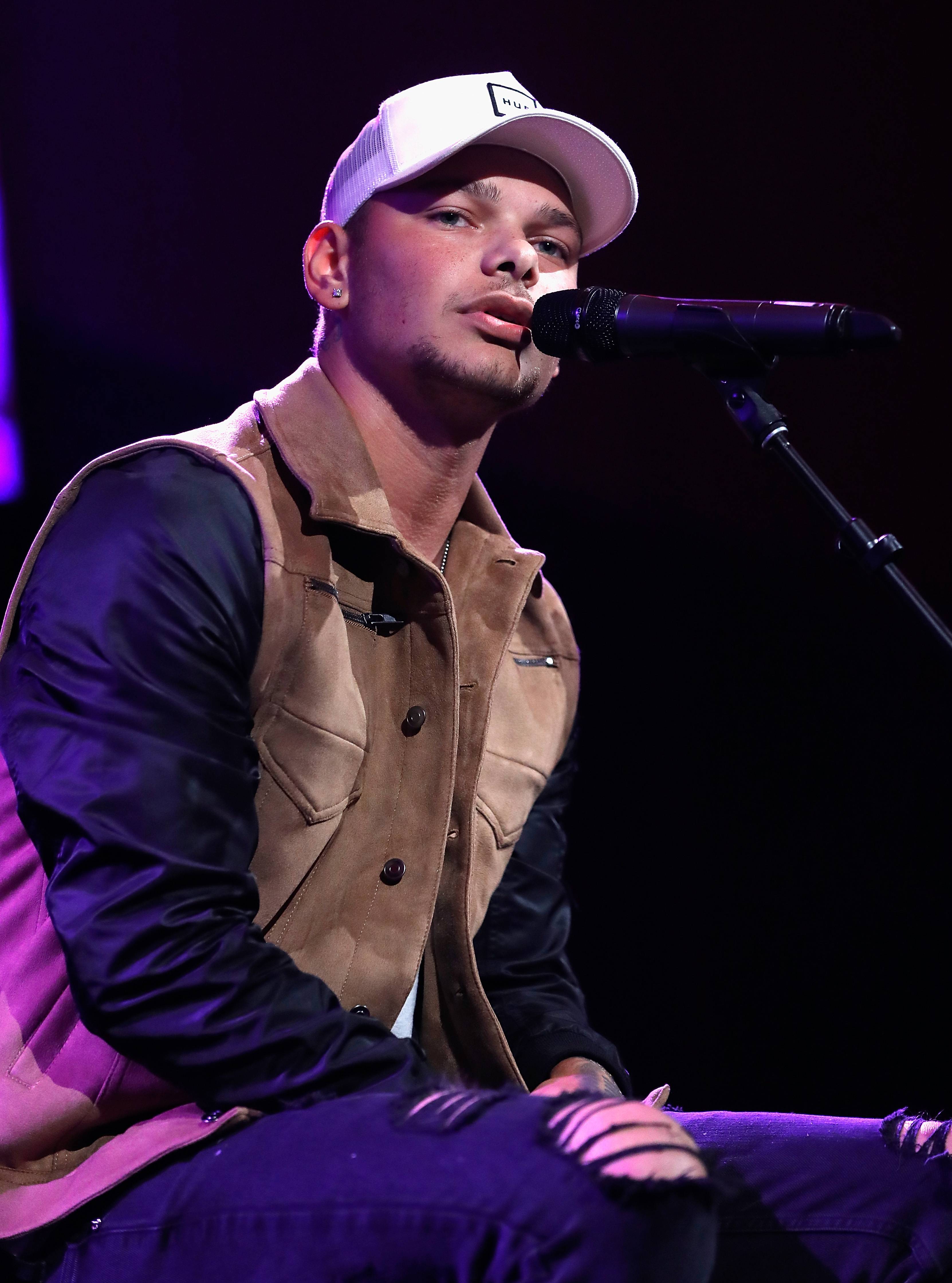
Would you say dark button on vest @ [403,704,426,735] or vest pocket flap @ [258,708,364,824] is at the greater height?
vest pocket flap @ [258,708,364,824]

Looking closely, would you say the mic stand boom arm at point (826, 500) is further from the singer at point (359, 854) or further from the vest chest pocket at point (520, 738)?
the vest chest pocket at point (520, 738)

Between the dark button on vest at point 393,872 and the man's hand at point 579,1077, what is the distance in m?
0.34

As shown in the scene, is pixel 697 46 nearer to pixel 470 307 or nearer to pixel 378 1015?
pixel 470 307

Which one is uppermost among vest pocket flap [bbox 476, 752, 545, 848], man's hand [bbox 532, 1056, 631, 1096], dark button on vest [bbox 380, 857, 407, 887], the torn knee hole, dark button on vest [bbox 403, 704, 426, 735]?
dark button on vest [bbox 403, 704, 426, 735]

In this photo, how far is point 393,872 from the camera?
1732 mm

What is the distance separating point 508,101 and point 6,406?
1172mm

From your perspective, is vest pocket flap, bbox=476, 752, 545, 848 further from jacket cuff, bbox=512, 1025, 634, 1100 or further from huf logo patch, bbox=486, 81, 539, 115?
huf logo patch, bbox=486, 81, 539, 115

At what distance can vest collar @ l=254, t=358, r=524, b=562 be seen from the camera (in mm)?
1730

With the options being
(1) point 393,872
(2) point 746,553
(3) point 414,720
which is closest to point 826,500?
(3) point 414,720

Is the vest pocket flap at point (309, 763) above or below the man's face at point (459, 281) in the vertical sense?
below

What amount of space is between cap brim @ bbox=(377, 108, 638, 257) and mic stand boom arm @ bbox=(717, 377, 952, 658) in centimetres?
66

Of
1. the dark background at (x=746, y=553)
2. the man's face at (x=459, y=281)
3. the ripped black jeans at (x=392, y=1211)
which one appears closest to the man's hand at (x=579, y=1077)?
the ripped black jeans at (x=392, y=1211)

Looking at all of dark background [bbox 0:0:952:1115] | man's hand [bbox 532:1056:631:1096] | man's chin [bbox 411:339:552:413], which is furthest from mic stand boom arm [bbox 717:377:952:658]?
dark background [bbox 0:0:952:1115]

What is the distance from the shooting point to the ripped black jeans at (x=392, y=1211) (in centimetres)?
113
